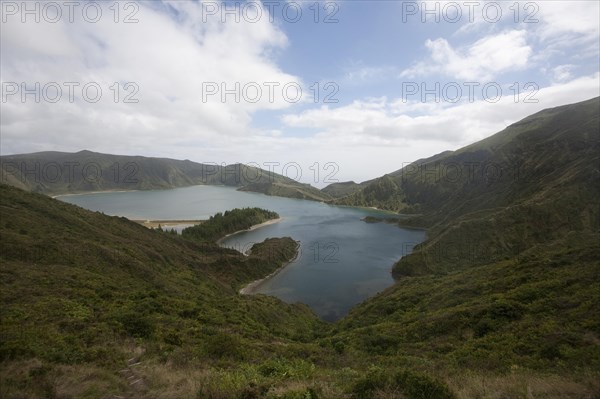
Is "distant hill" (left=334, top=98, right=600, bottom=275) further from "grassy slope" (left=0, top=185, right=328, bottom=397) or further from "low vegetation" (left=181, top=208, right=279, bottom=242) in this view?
"low vegetation" (left=181, top=208, right=279, bottom=242)

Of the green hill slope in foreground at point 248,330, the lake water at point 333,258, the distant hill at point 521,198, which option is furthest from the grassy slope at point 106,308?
the distant hill at point 521,198

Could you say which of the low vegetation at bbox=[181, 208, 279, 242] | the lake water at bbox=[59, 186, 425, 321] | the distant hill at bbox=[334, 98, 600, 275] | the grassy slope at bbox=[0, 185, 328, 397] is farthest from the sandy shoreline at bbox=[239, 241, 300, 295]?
the low vegetation at bbox=[181, 208, 279, 242]

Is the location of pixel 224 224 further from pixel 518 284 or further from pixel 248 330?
pixel 518 284

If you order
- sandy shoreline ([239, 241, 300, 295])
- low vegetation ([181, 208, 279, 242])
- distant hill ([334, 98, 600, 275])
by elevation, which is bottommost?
sandy shoreline ([239, 241, 300, 295])

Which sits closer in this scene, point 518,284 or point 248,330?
point 248,330

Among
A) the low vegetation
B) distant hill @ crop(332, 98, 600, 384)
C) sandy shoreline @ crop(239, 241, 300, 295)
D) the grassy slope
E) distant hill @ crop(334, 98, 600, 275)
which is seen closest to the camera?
the grassy slope

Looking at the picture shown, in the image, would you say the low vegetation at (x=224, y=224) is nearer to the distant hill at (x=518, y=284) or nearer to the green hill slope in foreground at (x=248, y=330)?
the green hill slope in foreground at (x=248, y=330)

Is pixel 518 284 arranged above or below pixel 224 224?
above

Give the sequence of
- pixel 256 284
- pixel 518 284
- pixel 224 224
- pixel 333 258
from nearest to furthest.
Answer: pixel 518 284, pixel 256 284, pixel 333 258, pixel 224 224

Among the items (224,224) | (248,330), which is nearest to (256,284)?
(248,330)
